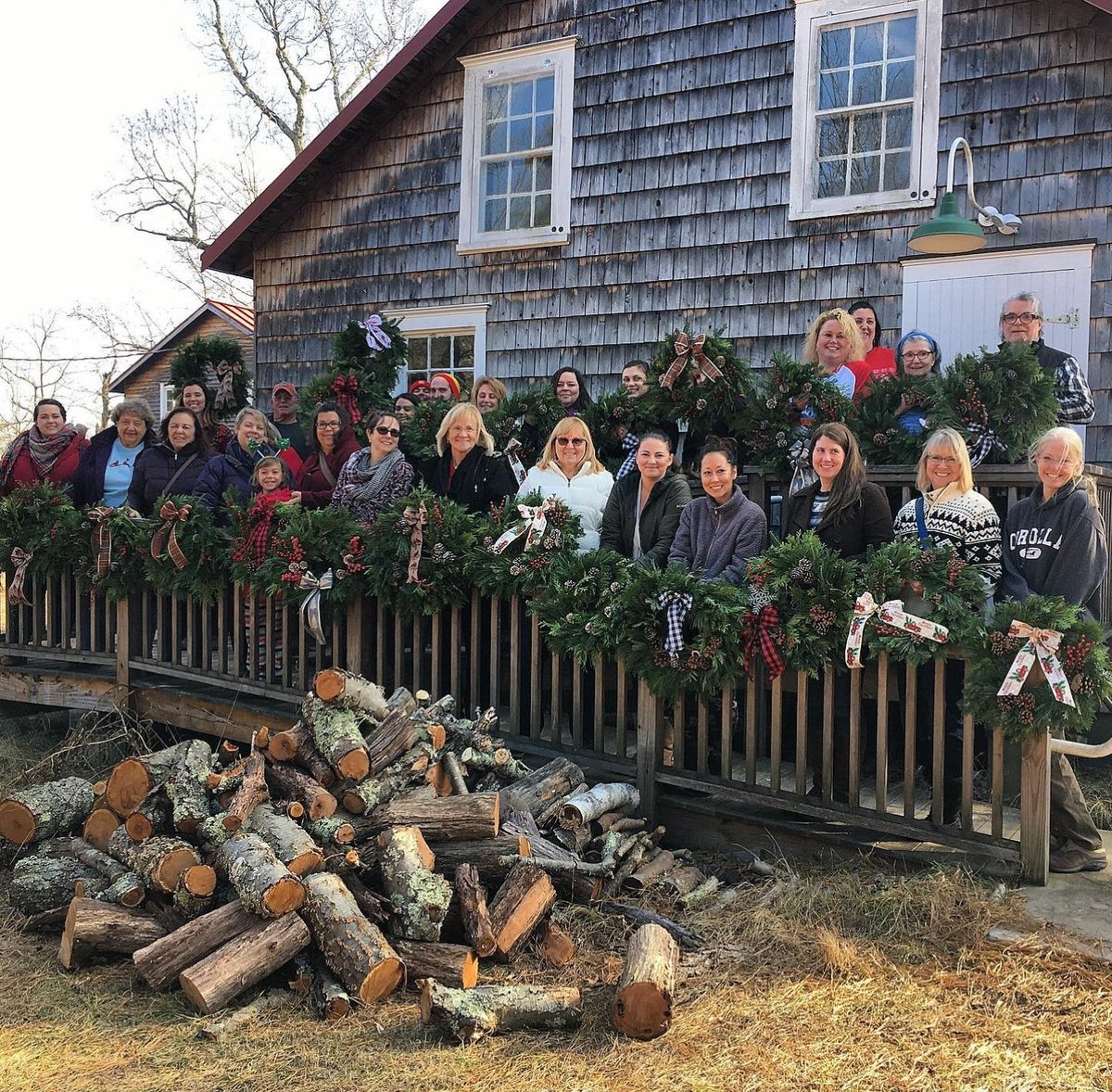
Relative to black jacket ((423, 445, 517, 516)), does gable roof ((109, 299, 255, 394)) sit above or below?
above

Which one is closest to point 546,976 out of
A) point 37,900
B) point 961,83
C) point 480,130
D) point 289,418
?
point 37,900

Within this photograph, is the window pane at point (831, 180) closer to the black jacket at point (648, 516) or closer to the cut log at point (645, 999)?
the black jacket at point (648, 516)

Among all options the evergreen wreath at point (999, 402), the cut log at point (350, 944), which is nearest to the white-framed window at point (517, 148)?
the evergreen wreath at point (999, 402)

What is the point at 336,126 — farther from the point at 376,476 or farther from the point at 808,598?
the point at 808,598

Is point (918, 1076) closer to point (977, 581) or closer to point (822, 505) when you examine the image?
point (977, 581)

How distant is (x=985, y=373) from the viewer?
207 inches

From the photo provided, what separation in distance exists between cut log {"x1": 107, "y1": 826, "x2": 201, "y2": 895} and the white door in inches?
229

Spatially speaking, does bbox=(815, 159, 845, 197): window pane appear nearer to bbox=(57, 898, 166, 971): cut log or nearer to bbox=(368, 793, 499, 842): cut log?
bbox=(368, 793, 499, 842): cut log

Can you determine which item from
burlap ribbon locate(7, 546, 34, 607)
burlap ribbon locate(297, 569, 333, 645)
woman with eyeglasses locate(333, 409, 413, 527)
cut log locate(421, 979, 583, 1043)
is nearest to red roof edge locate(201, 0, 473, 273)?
burlap ribbon locate(7, 546, 34, 607)

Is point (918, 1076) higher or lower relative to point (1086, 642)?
lower

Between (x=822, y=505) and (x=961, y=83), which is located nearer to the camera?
(x=822, y=505)

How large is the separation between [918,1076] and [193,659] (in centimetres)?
541

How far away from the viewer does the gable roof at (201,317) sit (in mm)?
22734

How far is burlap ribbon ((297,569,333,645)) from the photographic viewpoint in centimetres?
611
